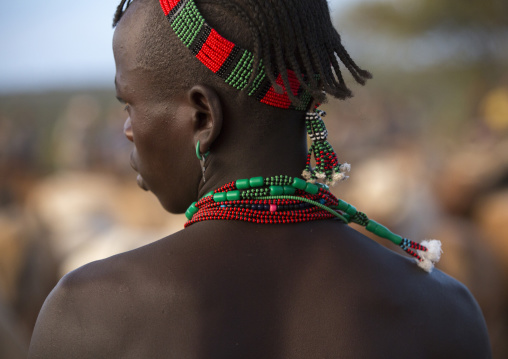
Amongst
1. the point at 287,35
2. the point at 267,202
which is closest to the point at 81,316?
the point at 267,202

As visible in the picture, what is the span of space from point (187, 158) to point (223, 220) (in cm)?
24

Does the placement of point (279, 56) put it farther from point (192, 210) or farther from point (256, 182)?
point (192, 210)

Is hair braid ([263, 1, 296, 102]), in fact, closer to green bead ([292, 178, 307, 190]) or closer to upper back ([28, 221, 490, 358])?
green bead ([292, 178, 307, 190])

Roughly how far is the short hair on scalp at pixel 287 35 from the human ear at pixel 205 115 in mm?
126

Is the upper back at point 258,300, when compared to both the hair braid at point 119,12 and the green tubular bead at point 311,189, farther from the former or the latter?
the hair braid at point 119,12

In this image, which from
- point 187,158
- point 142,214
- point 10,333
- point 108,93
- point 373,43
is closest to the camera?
point 187,158

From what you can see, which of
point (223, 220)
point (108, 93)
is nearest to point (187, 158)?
point (223, 220)

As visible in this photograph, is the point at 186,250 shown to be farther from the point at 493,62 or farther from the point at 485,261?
the point at 493,62

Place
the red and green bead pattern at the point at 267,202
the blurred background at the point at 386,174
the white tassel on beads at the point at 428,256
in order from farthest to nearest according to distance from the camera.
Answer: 1. the blurred background at the point at 386,174
2. the white tassel on beads at the point at 428,256
3. the red and green bead pattern at the point at 267,202

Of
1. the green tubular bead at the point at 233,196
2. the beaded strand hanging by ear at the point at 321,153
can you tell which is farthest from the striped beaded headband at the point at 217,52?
the green tubular bead at the point at 233,196

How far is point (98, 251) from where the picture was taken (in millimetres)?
7043

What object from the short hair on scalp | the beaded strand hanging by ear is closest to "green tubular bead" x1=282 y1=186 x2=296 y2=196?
the beaded strand hanging by ear

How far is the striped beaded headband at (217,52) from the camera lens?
160 cm

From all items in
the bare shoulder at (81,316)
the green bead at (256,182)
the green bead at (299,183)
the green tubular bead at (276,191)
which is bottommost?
the bare shoulder at (81,316)
